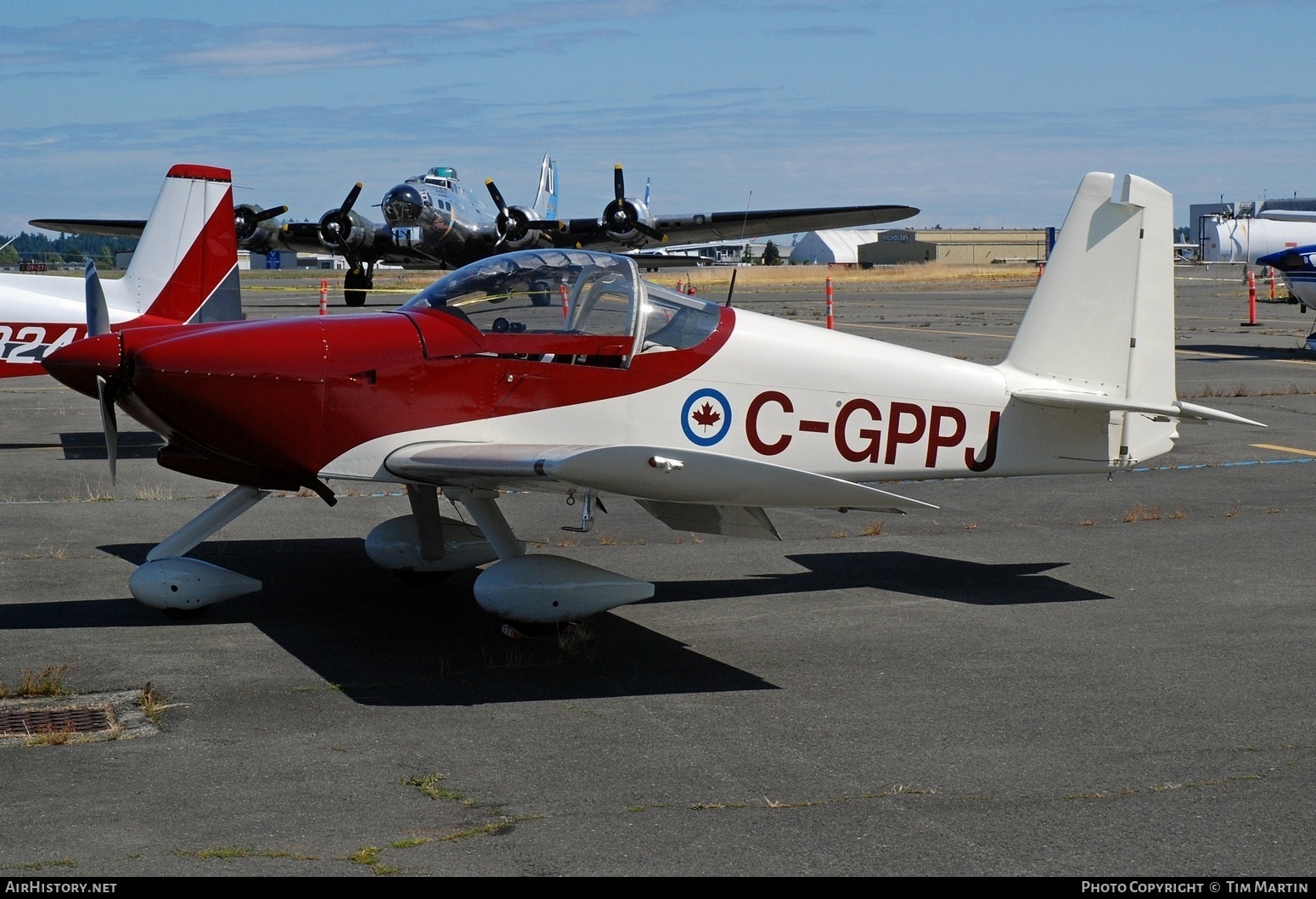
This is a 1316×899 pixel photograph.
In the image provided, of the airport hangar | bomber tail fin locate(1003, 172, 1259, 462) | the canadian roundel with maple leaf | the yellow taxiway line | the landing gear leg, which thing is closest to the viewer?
the landing gear leg

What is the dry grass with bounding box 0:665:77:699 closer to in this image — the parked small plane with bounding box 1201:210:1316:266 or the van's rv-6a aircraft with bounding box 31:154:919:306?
A: the van's rv-6a aircraft with bounding box 31:154:919:306

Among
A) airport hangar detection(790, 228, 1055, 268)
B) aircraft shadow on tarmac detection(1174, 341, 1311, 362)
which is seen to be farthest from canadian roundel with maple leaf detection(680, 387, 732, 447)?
airport hangar detection(790, 228, 1055, 268)

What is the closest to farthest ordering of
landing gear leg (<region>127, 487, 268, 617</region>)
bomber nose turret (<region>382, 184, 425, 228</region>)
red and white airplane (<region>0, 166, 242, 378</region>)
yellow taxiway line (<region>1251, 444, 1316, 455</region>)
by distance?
landing gear leg (<region>127, 487, 268, 617</region>) < red and white airplane (<region>0, 166, 242, 378</region>) < yellow taxiway line (<region>1251, 444, 1316, 455</region>) < bomber nose turret (<region>382, 184, 425, 228</region>)

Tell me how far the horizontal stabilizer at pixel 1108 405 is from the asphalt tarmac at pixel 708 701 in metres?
1.07

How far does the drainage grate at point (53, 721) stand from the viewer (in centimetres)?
539

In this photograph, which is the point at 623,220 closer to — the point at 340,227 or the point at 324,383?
the point at 340,227

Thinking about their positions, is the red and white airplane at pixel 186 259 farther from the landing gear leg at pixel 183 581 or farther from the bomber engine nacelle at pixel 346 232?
the bomber engine nacelle at pixel 346 232

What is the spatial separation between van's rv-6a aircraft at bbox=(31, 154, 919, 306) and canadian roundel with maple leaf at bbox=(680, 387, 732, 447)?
24466 millimetres

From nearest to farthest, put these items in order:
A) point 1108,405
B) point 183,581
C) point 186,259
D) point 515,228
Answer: point 183,581 → point 1108,405 → point 186,259 → point 515,228

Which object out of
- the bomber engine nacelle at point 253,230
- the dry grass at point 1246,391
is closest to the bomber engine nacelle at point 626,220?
the bomber engine nacelle at point 253,230

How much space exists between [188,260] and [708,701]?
9269 mm

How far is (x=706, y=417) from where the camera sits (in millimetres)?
7516

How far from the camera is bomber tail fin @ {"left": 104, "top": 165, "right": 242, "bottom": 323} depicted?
13.1 m

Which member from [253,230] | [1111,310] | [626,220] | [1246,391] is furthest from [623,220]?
[1111,310]
